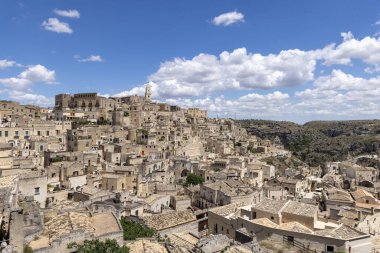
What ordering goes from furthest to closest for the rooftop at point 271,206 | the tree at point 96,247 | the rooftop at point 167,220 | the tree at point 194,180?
the tree at point 194,180
the rooftop at point 167,220
the rooftop at point 271,206
the tree at point 96,247

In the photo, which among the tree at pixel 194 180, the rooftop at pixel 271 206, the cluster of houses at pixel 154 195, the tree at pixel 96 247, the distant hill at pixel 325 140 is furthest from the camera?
the distant hill at pixel 325 140

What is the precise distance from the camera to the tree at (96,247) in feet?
43.8

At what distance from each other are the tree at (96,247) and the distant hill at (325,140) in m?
104

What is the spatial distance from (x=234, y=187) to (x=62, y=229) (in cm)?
2714

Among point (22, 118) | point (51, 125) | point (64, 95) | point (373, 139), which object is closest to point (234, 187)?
point (51, 125)

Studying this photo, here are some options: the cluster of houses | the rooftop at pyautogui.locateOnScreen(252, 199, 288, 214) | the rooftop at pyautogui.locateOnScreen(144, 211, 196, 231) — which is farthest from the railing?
the rooftop at pyautogui.locateOnScreen(144, 211, 196, 231)

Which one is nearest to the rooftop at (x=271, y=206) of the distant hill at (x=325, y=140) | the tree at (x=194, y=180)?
the tree at (x=194, y=180)

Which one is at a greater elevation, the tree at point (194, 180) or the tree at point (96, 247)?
the tree at point (96, 247)

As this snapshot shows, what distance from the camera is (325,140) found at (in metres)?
142

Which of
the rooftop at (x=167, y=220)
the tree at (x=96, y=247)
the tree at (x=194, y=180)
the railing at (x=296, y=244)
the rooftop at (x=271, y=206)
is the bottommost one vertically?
the tree at (x=194, y=180)

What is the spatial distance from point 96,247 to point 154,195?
23338 mm

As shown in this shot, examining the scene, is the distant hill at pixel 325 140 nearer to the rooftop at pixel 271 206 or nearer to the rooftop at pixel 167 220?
the rooftop at pixel 167 220

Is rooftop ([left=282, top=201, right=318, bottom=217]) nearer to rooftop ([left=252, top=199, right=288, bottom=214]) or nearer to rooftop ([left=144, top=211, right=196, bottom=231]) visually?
rooftop ([left=252, top=199, right=288, bottom=214])

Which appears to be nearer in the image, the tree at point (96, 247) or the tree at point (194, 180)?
the tree at point (96, 247)
